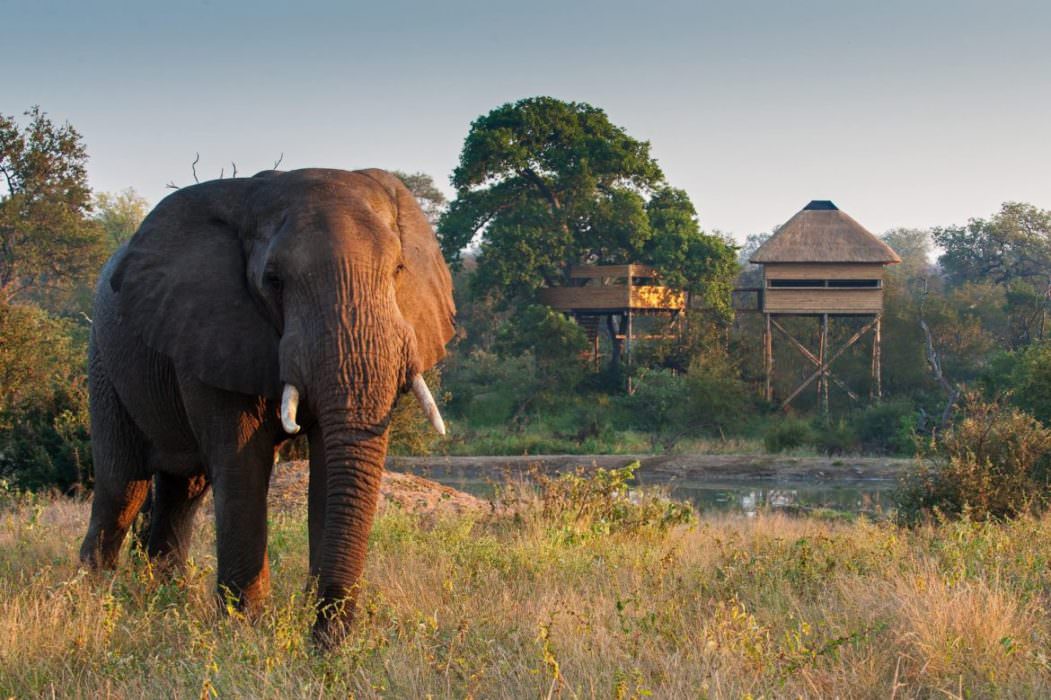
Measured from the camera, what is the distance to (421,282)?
600cm

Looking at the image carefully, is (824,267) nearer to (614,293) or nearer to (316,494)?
(614,293)

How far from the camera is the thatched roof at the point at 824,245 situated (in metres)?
35.8

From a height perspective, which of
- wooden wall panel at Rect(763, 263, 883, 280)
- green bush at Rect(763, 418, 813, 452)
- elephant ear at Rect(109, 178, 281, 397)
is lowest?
green bush at Rect(763, 418, 813, 452)

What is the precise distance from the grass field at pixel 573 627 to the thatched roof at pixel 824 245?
28263mm

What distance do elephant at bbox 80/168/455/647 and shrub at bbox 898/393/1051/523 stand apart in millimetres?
7252

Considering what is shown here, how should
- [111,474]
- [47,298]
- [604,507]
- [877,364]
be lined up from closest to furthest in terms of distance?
[111,474] → [604,507] → [877,364] → [47,298]

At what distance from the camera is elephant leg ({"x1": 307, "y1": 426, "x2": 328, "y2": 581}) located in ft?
18.7

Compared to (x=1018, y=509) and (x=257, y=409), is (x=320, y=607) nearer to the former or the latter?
(x=257, y=409)

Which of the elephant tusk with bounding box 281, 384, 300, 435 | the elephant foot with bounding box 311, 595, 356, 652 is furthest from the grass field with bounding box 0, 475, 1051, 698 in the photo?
the elephant tusk with bounding box 281, 384, 300, 435

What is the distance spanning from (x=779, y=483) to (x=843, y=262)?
11.5 meters

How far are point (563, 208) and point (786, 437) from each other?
416 inches

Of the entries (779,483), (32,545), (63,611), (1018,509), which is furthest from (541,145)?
(63,611)

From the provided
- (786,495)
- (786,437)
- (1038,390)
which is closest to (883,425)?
(786,437)

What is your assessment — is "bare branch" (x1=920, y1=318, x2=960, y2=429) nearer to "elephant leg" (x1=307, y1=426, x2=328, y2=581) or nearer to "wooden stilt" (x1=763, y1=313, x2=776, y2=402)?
"wooden stilt" (x1=763, y1=313, x2=776, y2=402)
